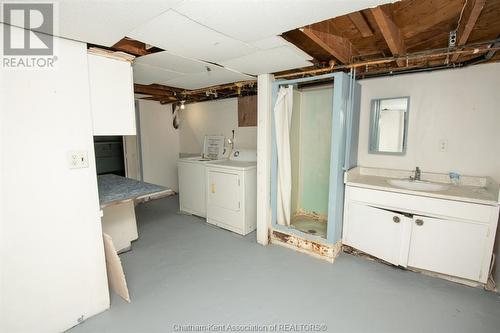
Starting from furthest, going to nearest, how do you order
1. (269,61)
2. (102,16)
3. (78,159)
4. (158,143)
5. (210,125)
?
(158,143)
(210,125)
(269,61)
(78,159)
(102,16)

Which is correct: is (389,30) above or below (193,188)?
above

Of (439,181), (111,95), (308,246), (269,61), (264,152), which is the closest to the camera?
(111,95)

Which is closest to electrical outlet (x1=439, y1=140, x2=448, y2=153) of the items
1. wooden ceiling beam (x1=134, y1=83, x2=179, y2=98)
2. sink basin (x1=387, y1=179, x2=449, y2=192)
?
sink basin (x1=387, y1=179, x2=449, y2=192)

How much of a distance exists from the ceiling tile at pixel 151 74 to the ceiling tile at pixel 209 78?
13 centimetres

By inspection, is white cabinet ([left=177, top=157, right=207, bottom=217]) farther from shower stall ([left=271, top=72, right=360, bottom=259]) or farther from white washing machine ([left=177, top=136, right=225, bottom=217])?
shower stall ([left=271, top=72, right=360, bottom=259])

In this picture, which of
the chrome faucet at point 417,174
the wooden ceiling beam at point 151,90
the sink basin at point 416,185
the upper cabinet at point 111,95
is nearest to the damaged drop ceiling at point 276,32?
the upper cabinet at point 111,95

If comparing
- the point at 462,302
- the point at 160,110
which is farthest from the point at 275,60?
the point at 160,110

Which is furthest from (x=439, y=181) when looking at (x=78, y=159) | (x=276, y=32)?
(x=78, y=159)

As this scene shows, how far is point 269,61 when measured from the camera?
2104 millimetres

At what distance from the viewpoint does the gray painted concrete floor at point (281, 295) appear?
1644 mm

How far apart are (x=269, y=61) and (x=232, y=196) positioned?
5.68ft

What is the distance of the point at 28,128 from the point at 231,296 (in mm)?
1815

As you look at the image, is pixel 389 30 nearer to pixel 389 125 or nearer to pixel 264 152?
pixel 389 125

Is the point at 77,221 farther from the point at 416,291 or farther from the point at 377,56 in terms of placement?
the point at 377,56
